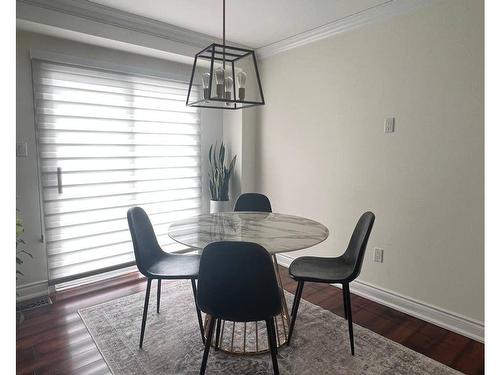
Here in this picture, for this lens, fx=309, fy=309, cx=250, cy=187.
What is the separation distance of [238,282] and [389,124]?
1.94m

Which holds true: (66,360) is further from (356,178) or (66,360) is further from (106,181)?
(356,178)

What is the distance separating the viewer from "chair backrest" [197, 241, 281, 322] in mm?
1482

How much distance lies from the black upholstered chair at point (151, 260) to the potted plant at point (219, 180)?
148 centimetres

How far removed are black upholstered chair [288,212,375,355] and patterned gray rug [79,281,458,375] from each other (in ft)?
0.49

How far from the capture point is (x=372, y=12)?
8.63 ft

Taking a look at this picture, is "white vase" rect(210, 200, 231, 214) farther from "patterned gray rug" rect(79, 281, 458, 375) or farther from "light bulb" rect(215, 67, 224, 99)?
"light bulb" rect(215, 67, 224, 99)

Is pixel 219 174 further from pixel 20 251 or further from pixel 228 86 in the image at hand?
pixel 20 251

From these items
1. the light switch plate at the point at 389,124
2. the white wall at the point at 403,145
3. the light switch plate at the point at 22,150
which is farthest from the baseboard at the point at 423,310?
the light switch plate at the point at 22,150

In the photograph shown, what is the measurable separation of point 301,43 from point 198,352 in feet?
10.0

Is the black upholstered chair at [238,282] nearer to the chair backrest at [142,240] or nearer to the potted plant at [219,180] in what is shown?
the chair backrest at [142,240]

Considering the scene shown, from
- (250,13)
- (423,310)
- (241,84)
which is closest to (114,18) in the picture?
(250,13)

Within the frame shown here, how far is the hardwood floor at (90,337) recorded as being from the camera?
1932 mm

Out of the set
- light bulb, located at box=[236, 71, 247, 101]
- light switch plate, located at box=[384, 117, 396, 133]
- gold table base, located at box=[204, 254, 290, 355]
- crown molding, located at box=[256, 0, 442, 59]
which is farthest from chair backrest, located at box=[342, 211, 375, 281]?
crown molding, located at box=[256, 0, 442, 59]
